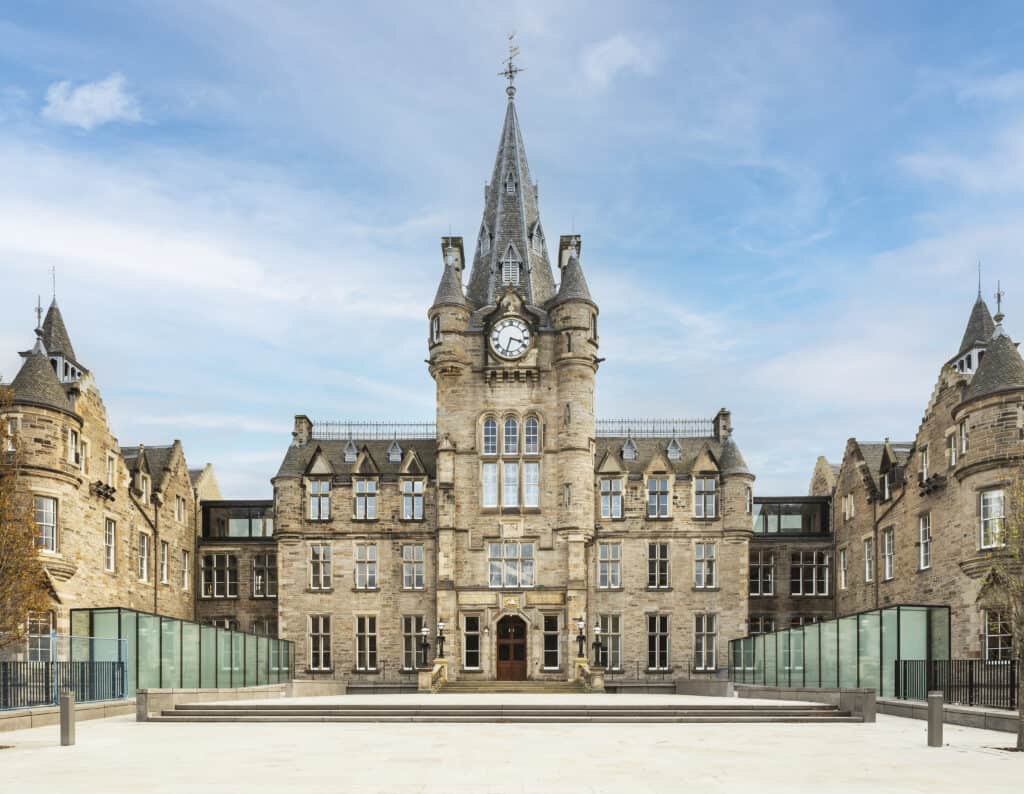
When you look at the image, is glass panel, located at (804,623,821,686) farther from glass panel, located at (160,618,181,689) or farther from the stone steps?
glass panel, located at (160,618,181,689)

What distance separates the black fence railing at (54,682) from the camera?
1051 inches

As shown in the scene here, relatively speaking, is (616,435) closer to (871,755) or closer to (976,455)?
(976,455)

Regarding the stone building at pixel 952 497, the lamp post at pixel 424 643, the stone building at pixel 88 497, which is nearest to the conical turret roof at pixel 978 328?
the stone building at pixel 952 497

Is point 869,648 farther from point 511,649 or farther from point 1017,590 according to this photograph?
point 511,649

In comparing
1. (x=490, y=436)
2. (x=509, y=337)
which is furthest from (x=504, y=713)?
(x=509, y=337)

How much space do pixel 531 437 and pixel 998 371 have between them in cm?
2316

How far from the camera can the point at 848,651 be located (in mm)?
35344

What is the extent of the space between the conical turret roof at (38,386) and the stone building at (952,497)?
30.8m

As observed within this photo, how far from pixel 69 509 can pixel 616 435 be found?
28066 mm

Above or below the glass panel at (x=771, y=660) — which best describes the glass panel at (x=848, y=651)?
above

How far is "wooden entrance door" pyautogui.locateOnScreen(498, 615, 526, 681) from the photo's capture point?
5234cm

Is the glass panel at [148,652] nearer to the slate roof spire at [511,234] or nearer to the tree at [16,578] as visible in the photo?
the tree at [16,578]

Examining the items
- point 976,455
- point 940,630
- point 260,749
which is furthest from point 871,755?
point 976,455

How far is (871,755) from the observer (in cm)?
2081
